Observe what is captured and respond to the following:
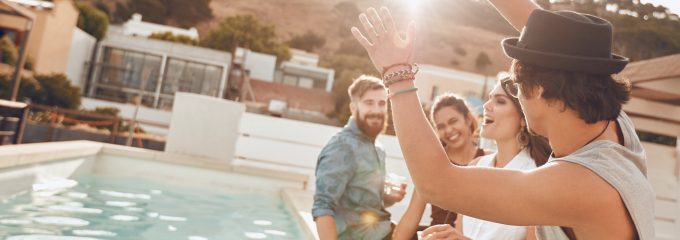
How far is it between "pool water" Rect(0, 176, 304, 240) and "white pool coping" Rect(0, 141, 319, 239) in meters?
0.24

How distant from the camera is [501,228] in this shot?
222 cm

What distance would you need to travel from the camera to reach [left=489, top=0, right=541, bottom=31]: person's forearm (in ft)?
6.59

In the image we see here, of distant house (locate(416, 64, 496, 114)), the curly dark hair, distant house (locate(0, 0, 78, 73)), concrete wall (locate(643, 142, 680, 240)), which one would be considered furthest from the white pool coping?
distant house (locate(416, 64, 496, 114))

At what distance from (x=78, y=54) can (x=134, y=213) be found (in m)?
32.2

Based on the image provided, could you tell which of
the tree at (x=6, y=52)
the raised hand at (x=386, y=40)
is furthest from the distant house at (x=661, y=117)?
the tree at (x=6, y=52)

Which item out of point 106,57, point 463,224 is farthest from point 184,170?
point 106,57

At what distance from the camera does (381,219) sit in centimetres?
336

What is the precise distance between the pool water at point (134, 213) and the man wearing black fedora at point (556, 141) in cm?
354

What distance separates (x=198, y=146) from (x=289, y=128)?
7.20 ft

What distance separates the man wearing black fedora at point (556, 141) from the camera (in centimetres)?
115

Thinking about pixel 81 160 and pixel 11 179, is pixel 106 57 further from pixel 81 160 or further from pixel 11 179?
pixel 11 179

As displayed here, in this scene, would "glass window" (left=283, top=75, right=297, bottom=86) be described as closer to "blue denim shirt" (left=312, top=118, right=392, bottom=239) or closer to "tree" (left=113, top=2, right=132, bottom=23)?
"tree" (left=113, top=2, right=132, bottom=23)

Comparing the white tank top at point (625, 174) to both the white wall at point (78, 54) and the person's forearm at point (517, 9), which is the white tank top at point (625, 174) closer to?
the person's forearm at point (517, 9)

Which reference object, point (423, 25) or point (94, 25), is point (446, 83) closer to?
point (94, 25)
